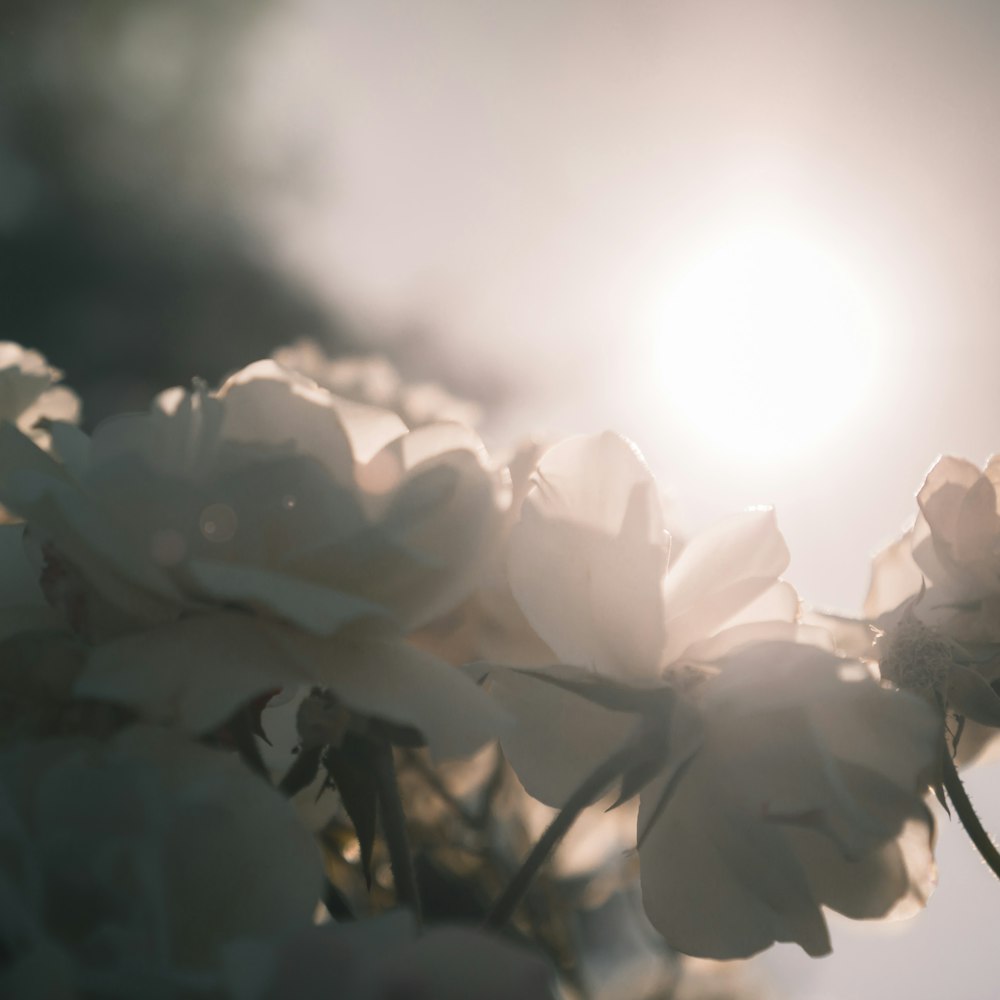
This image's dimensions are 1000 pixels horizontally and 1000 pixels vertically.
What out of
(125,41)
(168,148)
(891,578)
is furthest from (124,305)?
(891,578)

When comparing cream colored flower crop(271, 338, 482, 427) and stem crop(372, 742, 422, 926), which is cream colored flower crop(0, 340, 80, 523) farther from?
stem crop(372, 742, 422, 926)

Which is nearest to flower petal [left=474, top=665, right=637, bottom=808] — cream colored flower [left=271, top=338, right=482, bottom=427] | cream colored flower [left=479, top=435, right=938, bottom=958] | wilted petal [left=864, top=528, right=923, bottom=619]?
cream colored flower [left=479, top=435, right=938, bottom=958]

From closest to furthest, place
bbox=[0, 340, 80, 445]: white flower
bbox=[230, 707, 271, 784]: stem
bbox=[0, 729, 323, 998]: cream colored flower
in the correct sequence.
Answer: bbox=[0, 729, 323, 998]: cream colored flower < bbox=[230, 707, 271, 784]: stem < bbox=[0, 340, 80, 445]: white flower

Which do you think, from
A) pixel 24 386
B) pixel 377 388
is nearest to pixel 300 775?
pixel 24 386

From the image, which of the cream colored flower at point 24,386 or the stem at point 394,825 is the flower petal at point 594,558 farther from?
the cream colored flower at point 24,386

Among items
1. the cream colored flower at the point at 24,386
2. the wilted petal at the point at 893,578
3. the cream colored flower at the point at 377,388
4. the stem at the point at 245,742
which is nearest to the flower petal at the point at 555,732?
the stem at the point at 245,742

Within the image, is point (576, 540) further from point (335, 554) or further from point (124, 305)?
point (124, 305)
